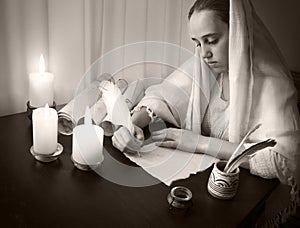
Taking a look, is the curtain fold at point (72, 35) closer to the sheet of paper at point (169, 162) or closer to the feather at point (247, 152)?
the sheet of paper at point (169, 162)

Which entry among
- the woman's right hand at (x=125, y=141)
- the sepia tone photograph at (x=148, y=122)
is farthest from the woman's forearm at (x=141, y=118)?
the woman's right hand at (x=125, y=141)

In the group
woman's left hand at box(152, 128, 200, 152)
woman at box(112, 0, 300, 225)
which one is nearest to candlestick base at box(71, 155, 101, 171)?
woman at box(112, 0, 300, 225)

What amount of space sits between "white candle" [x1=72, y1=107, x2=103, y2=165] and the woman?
0.31 ft

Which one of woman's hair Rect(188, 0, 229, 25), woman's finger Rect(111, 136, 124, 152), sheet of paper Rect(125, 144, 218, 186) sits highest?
woman's hair Rect(188, 0, 229, 25)

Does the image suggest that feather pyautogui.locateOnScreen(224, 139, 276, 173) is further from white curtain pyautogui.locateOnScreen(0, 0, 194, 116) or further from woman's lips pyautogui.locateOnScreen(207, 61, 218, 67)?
white curtain pyautogui.locateOnScreen(0, 0, 194, 116)

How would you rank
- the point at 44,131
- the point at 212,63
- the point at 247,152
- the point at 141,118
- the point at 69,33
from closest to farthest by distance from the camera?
the point at 247,152
the point at 44,131
the point at 212,63
the point at 141,118
the point at 69,33

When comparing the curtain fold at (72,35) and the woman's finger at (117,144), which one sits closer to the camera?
the woman's finger at (117,144)

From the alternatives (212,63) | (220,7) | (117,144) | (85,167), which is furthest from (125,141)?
(220,7)

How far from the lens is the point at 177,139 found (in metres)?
1.03

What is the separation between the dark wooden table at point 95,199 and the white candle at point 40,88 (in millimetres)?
210

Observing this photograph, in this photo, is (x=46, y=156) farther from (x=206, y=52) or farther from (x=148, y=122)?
(x=206, y=52)

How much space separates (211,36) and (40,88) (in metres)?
0.52

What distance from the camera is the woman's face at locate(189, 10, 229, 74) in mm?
939

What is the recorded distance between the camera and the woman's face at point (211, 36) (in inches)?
37.0
